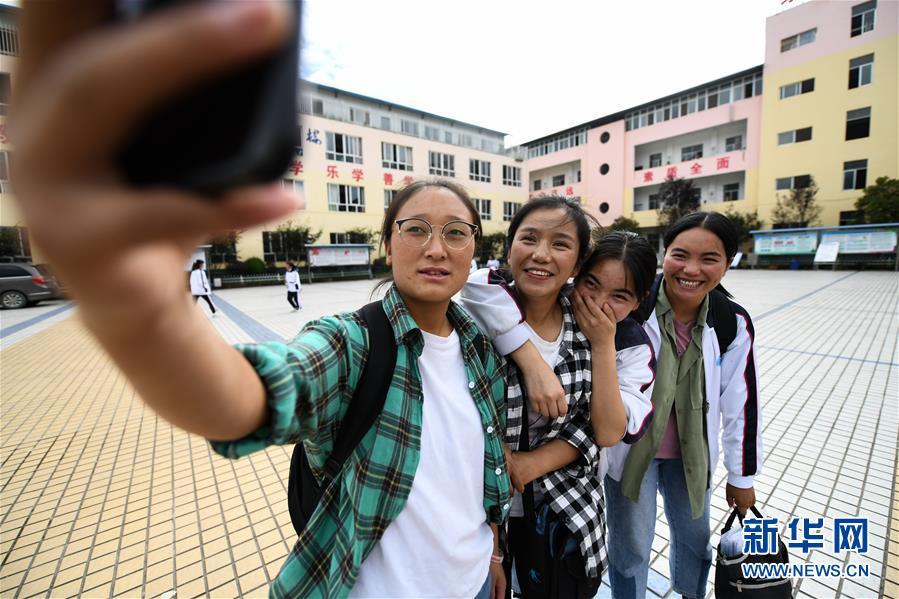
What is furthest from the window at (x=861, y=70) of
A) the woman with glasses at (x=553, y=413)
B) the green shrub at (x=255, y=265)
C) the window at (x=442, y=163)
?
the green shrub at (x=255, y=265)

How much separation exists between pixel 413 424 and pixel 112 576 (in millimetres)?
2451

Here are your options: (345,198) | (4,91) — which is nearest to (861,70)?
(345,198)

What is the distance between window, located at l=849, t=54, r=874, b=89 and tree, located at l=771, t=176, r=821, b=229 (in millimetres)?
4998

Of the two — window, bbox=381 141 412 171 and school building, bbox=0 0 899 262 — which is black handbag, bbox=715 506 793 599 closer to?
school building, bbox=0 0 899 262

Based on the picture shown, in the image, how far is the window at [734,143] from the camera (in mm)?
26200

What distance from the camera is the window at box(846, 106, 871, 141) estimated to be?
2111 centimetres

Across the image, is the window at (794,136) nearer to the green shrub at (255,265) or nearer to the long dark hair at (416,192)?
the green shrub at (255,265)

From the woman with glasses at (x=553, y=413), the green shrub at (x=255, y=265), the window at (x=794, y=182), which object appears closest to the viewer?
the woman with glasses at (x=553, y=413)

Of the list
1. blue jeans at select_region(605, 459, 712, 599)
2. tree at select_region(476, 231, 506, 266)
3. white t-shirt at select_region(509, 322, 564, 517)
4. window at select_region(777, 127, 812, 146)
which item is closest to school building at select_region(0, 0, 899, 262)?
window at select_region(777, 127, 812, 146)

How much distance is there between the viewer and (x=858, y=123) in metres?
21.4

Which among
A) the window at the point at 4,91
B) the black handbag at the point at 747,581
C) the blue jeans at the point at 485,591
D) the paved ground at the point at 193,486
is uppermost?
the window at the point at 4,91

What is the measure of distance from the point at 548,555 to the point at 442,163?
98.1 ft

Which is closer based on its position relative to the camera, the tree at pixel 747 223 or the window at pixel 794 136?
the window at pixel 794 136

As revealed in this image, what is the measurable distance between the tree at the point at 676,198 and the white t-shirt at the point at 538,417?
28.3 metres
